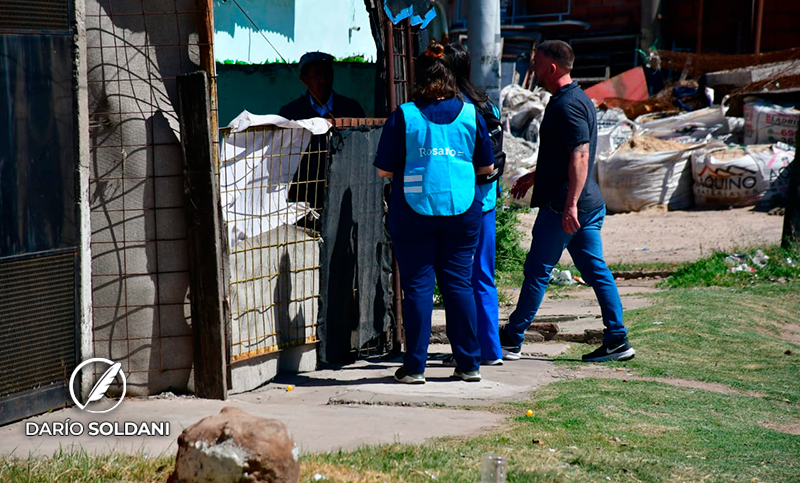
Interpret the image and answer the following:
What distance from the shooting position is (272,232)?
5660mm

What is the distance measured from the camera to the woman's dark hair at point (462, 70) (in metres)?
5.64

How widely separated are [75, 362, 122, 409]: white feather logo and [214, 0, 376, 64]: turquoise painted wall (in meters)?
4.90

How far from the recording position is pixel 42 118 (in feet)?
14.6

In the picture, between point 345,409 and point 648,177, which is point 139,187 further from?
point 648,177

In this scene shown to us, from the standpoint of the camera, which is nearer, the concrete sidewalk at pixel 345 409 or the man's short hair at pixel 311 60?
the concrete sidewalk at pixel 345 409

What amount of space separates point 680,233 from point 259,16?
6783 mm

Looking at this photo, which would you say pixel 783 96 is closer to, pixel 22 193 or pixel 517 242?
pixel 517 242

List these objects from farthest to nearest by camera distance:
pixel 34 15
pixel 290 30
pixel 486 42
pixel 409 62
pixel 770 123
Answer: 1. pixel 770 123
2. pixel 290 30
3. pixel 486 42
4. pixel 409 62
5. pixel 34 15

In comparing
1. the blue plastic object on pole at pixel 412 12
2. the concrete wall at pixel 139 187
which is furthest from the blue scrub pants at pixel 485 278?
the concrete wall at pixel 139 187

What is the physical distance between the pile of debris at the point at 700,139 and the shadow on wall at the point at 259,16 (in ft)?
21.1

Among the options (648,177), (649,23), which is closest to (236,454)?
(648,177)

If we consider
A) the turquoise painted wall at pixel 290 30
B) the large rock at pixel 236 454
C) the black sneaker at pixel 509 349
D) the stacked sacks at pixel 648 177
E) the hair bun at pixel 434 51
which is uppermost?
the turquoise painted wall at pixel 290 30

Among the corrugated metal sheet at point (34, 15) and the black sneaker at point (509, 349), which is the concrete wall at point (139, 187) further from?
the black sneaker at point (509, 349)

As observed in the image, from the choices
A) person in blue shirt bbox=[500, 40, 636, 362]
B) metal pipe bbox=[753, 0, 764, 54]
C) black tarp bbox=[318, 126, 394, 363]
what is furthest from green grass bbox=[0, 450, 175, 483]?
metal pipe bbox=[753, 0, 764, 54]
